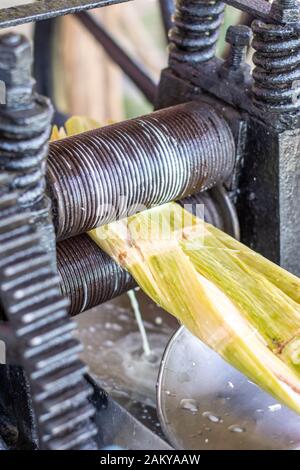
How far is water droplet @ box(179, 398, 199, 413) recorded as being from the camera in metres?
1.06

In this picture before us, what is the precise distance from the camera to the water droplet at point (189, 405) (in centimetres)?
106

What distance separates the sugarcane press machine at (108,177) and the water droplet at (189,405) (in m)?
0.14

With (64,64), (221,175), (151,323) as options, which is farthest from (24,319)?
(64,64)

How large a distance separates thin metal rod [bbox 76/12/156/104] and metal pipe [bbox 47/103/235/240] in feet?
1.52

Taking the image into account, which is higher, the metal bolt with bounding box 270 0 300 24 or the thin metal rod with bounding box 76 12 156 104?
the metal bolt with bounding box 270 0 300 24

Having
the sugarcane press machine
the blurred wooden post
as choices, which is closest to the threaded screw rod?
the sugarcane press machine

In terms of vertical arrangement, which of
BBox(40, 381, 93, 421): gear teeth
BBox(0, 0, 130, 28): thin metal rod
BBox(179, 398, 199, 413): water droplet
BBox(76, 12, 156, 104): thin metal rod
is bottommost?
BBox(179, 398, 199, 413): water droplet

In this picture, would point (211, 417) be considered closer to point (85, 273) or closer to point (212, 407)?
point (212, 407)

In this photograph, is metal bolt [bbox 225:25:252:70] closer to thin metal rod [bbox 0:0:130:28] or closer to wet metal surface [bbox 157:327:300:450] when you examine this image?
thin metal rod [bbox 0:0:130:28]

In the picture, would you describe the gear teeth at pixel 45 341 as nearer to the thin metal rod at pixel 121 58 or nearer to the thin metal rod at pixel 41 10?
the thin metal rod at pixel 41 10

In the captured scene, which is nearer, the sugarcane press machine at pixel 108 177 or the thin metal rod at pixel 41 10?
the sugarcane press machine at pixel 108 177

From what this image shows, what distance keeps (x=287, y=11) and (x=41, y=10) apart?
30 centimetres

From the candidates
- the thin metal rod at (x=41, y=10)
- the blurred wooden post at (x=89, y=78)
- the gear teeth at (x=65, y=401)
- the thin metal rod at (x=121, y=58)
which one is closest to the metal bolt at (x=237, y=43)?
the thin metal rod at (x=41, y=10)

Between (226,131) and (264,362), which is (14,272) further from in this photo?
(226,131)
